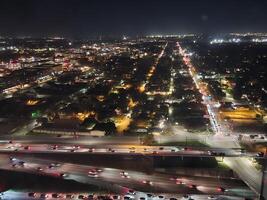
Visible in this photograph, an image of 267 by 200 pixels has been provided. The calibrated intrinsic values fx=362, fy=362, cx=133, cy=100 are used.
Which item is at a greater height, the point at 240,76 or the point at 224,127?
the point at 240,76

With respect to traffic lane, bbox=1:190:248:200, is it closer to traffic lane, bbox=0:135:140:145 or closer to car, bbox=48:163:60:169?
car, bbox=48:163:60:169

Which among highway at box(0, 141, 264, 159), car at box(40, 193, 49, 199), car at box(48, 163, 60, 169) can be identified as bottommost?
car at box(40, 193, 49, 199)

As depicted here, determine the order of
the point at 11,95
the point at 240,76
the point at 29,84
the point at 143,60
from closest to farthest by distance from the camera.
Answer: the point at 11,95, the point at 29,84, the point at 240,76, the point at 143,60

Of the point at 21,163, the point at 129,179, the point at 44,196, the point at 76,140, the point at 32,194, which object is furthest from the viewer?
the point at 76,140

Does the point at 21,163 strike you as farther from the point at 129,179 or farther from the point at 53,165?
the point at 129,179

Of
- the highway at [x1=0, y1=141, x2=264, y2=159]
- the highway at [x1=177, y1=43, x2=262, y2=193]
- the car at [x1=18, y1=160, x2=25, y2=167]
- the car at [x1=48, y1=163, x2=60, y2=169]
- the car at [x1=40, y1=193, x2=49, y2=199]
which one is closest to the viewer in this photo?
the car at [x1=40, y1=193, x2=49, y2=199]

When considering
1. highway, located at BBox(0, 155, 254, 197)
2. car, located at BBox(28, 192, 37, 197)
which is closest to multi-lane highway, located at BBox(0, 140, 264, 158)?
highway, located at BBox(0, 155, 254, 197)

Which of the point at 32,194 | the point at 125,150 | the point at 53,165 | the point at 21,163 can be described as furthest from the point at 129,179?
the point at 21,163

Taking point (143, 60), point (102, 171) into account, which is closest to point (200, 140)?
point (102, 171)

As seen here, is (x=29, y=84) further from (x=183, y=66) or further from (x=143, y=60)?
(x=143, y=60)

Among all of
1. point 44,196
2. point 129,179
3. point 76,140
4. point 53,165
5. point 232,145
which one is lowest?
point 44,196

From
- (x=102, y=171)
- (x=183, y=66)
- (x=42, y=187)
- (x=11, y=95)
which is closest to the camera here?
(x=42, y=187)
